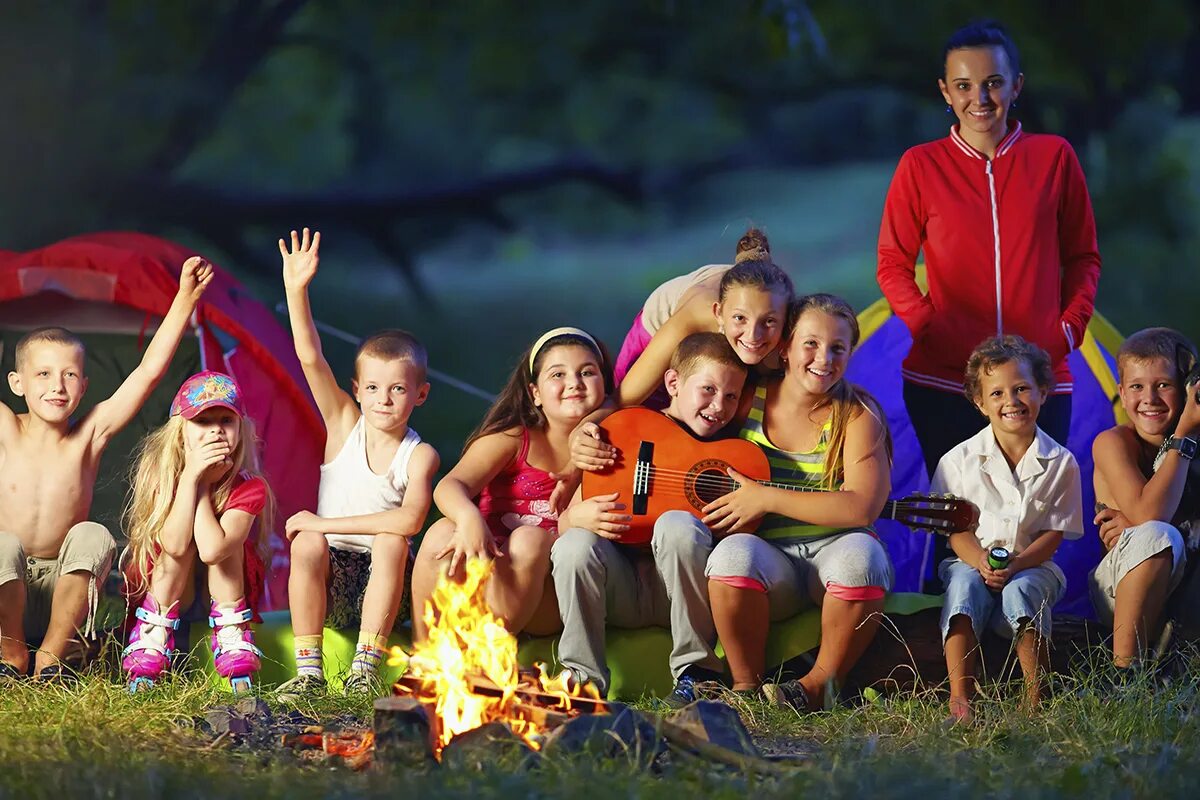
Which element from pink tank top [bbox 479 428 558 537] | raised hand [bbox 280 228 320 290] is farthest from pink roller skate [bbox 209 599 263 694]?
raised hand [bbox 280 228 320 290]

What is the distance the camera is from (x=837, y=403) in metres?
4.21

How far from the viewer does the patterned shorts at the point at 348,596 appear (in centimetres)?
427

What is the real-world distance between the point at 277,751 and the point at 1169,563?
7.70ft

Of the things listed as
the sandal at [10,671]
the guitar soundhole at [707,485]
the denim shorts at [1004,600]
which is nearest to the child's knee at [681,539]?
the guitar soundhole at [707,485]

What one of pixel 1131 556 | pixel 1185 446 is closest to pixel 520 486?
pixel 1131 556

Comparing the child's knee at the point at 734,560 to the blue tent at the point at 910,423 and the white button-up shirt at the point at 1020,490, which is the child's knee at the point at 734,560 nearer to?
the white button-up shirt at the point at 1020,490

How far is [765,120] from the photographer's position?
6.65m

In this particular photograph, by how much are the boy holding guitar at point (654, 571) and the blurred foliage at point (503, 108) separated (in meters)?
2.56

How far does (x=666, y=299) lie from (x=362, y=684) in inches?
64.7

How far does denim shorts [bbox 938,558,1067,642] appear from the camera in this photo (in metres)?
3.98

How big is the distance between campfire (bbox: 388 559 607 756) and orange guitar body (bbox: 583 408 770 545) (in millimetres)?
483

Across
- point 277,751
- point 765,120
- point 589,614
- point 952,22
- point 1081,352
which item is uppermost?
point 952,22

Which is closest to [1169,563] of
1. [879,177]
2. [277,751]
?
[277,751]

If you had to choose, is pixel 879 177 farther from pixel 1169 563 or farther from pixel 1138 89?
pixel 1169 563
